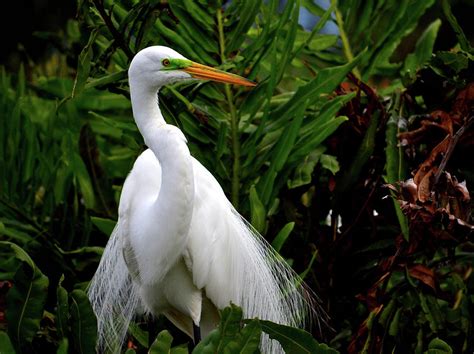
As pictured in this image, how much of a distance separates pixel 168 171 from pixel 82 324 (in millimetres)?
421

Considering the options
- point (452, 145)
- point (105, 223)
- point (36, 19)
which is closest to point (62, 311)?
point (105, 223)

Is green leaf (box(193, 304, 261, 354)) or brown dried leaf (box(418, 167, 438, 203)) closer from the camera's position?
green leaf (box(193, 304, 261, 354))

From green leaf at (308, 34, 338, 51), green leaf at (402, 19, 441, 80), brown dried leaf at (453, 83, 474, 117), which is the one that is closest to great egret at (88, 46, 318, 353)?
brown dried leaf at (453, 83, 474, 117)

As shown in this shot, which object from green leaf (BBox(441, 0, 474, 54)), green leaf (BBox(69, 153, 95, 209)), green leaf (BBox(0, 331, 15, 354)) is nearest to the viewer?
green leaf (BBox(0, 331, 15, 354))

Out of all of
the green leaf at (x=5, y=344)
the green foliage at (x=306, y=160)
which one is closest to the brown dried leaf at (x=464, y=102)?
the green foliage at (x=306, y=160)

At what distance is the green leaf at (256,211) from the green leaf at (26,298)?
70cm

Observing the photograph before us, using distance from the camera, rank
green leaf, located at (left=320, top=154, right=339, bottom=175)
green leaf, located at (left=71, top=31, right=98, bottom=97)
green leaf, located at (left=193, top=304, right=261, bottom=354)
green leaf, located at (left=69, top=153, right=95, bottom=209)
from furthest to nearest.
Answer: green leaf, located at (left=69, top=153, right=95, bottom=209)
green leaf, located at (left=320, top=154, right=339, bottom=175)
green leaf, located at (left=71, top=31, right=98, bottom=97)
green leaf, located at (left=193, top=304, right=261, bottom=354)

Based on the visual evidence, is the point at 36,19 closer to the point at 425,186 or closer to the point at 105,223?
the point at 105,223

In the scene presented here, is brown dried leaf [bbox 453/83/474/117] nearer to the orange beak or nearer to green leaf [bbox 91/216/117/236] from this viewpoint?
the orange beak

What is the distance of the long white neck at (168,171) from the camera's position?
2562 mm

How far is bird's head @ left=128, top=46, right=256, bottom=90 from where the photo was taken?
257cm

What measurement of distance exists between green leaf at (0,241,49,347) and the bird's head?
520mm

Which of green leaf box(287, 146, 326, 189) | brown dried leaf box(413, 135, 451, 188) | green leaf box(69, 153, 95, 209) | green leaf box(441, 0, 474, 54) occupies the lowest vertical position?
green leaf box(69, 153, 95, 209)

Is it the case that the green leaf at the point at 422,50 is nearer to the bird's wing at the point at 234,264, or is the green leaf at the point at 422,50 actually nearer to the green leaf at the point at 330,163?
the green leaf at the point at 330,163
